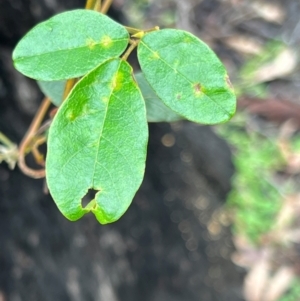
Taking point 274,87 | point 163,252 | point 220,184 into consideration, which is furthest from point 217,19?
point 163,252

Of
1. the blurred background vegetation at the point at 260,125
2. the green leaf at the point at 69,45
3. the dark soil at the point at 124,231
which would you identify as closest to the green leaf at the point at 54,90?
the green leaf at the point at 69,45

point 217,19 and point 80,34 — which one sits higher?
point 80,34

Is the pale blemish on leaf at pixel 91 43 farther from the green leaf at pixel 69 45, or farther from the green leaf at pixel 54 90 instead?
the green leaf at pixel 54 90

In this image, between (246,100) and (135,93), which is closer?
(135,93)

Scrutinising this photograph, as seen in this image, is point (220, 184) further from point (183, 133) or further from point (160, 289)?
point (160, 289)

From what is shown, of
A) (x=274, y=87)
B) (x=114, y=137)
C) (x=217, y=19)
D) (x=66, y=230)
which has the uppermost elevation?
(x=114, y=137)

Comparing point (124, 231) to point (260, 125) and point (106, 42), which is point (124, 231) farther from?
point (260, 125)

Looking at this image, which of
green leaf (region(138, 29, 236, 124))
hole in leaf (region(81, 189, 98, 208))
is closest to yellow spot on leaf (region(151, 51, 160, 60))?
green leaf (region(138, 29, 236, 124))
